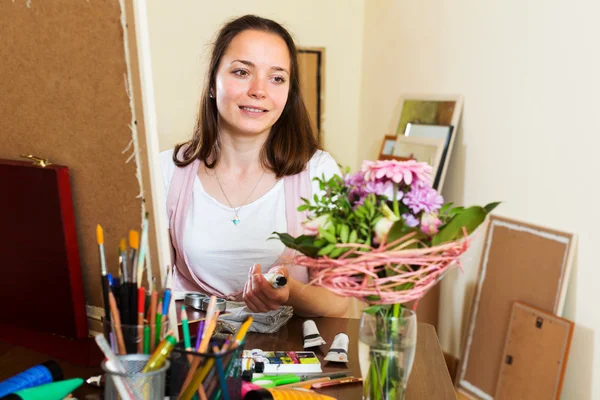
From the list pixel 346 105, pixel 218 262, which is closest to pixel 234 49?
pixel 218 262

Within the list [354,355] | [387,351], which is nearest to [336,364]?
[354,355]

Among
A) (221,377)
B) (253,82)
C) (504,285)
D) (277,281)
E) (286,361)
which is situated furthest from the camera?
(504,285)

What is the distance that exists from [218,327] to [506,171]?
1.60 meters

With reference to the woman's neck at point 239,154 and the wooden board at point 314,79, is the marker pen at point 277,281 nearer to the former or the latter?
the woman's neck at point 239,154

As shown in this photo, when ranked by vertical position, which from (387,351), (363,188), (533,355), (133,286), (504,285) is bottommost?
(533,355)

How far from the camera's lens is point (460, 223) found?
845 millimetres

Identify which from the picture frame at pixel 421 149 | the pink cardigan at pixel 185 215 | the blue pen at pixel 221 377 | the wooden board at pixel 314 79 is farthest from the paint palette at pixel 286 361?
the wooden board at pixel 314 79

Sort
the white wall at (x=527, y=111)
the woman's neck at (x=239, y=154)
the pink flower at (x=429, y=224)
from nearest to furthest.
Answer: the pink flower at (x=429, y=224) → the woman's neck at (x=239, y=154) → the white wall at (x=527, y=111)

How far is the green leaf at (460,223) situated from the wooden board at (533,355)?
1434 millimetres

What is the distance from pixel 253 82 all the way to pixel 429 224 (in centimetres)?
88

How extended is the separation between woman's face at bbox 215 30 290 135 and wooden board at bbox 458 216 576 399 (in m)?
1.14

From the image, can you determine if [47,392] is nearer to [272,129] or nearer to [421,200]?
[421,200]

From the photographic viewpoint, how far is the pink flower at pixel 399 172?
33.1 inches

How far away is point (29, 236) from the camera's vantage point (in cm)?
99
